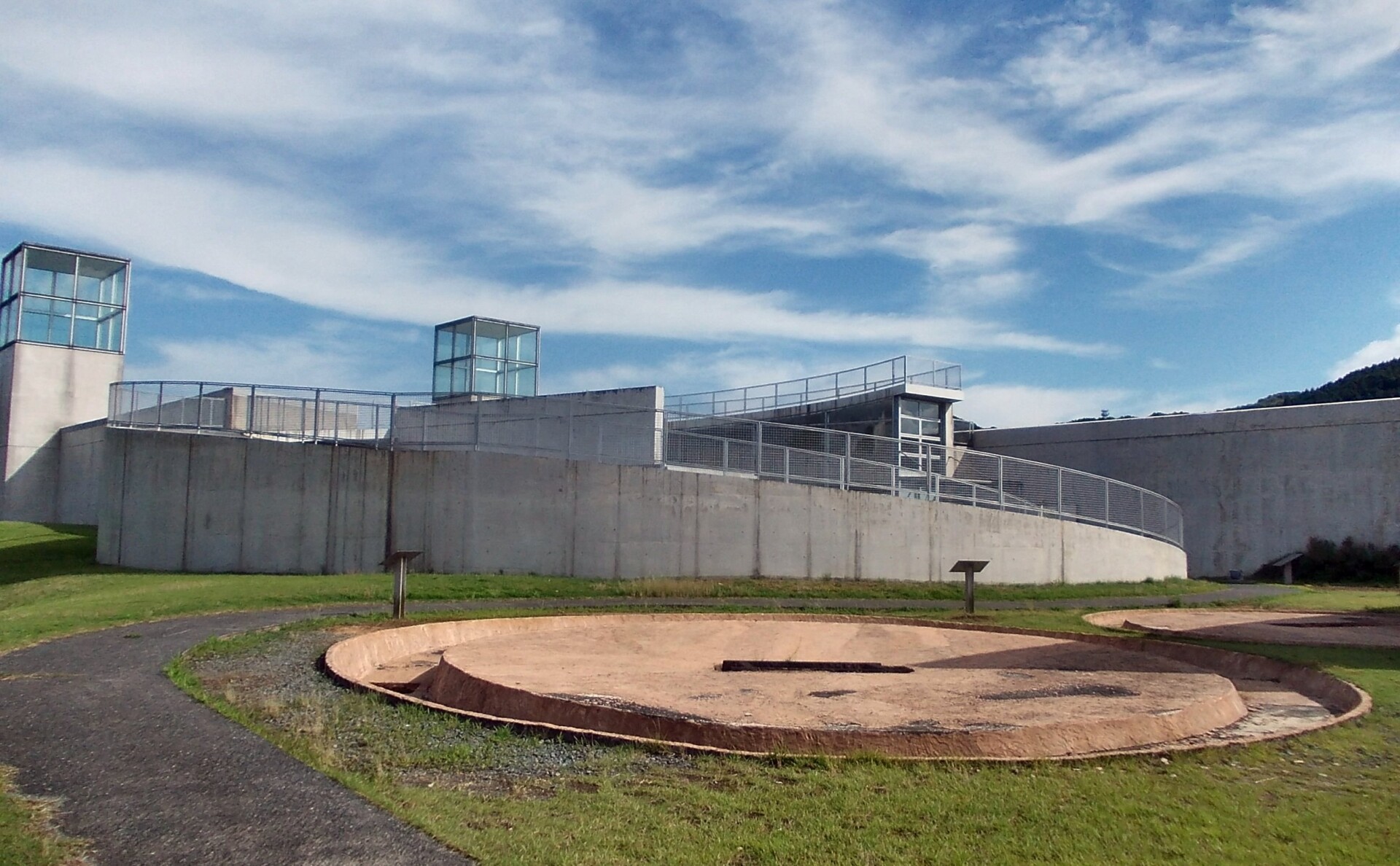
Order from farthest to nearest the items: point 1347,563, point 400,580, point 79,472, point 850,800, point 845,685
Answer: point 79,472, point 1347,563, point 400,580, point 845,685, point 850,800

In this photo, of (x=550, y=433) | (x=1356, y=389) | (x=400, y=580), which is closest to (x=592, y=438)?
(x=550, y=433)

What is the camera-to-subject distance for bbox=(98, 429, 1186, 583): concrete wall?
1032 inches

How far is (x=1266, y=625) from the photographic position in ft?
63.5

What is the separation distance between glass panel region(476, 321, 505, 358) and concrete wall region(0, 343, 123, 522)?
15.9 meters

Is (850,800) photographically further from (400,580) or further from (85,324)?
(85,324)

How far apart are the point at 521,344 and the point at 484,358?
72.1 inches

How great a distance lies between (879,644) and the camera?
49.8 ft

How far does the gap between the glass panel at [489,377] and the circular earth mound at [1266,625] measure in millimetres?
27905

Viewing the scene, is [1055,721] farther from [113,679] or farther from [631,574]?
[631,574]

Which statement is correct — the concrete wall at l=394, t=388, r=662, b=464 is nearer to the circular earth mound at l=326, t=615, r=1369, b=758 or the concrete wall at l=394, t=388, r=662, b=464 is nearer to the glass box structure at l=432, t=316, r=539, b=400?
the glass box structure at l=432, t=316, r=539, b=400

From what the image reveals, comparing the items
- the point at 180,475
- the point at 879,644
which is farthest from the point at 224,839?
the point at 180,475

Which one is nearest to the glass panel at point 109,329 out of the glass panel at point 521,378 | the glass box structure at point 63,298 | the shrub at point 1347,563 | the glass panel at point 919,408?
the glass box structure at point 63,298

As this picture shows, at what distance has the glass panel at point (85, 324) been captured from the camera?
4572cm

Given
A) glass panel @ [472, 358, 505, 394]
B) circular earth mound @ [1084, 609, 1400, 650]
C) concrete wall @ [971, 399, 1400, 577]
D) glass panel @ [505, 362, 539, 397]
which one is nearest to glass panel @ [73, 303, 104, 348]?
glass panel @ [472, 358, 505, 394]
